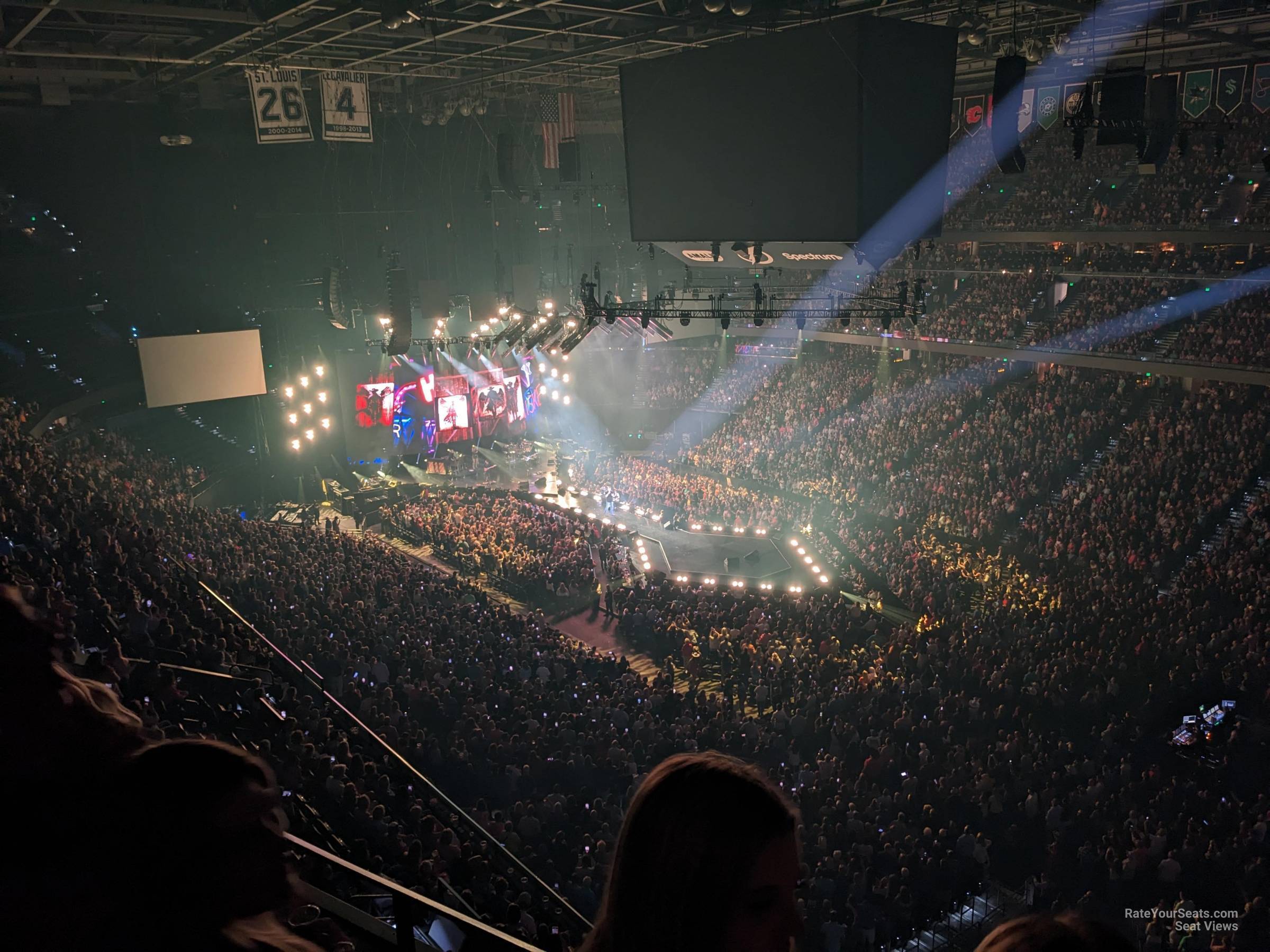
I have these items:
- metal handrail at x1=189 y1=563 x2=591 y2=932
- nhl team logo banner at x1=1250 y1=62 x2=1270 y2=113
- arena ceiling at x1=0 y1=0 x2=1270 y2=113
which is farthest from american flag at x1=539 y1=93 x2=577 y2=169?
nhl team logo banner at x1=1250 y1=62 x2=1270 y2=113

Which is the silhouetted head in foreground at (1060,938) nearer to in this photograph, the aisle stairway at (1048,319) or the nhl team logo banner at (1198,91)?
the nhl team logo banner at (1198,91)

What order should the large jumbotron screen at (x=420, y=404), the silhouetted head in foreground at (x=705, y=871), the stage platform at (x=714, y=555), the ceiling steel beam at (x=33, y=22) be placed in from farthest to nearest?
the large jumbotron screen at (x=420, y=404) → the stage platform at (x=714, y=555) → the ceiling steel beam at (x=33, y=22) → the silhouetted head in foreground at (x=705, y=871)

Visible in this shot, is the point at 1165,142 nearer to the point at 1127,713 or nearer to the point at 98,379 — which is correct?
the point at 1127,713

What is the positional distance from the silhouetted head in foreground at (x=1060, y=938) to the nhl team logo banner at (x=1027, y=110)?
2455 cm

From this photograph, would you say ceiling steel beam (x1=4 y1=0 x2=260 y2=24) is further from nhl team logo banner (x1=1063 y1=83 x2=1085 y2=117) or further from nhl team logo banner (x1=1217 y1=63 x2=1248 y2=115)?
nhl team logo banner (x1=1217 y1=63 x2=1248 y2=115)

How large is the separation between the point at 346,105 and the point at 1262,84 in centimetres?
2238

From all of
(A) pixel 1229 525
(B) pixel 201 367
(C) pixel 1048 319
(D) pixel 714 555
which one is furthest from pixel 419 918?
(C) pixel 1048 319

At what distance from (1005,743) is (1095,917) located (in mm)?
11509

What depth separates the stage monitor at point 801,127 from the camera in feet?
32.2

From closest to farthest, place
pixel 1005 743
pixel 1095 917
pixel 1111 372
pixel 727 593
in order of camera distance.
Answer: pixel 1095 917, pixel 1005 743, pixel 727 593, pixel 1111 372

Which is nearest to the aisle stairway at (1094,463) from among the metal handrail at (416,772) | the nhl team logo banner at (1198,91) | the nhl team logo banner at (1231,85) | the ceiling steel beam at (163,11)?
the nhl team logo banner at (1198,91)

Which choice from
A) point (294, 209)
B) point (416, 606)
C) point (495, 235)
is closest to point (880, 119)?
point (416, 606)

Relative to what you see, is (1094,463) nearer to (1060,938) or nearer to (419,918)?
(419,918)

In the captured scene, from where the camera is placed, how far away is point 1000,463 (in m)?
23.8
